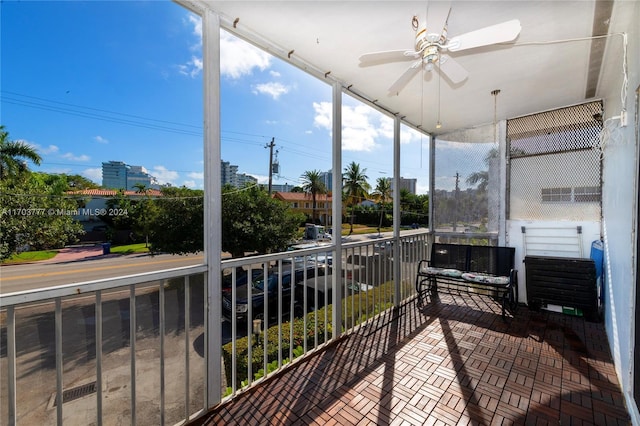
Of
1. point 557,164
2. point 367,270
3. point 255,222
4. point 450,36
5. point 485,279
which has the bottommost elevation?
point 485,279

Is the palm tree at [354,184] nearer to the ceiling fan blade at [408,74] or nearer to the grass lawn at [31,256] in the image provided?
the ceiling fan blade at [408,74]

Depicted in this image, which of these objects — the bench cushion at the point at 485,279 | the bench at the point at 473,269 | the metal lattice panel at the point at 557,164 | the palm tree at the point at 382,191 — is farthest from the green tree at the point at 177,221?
the metal lattice panel at the point at 557,164

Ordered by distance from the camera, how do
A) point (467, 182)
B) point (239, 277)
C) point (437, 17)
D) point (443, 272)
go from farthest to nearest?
point (467, 182) < point (443, 272) < point (239, 277) < point (437, 17)

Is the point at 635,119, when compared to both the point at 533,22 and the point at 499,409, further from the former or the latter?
the point at 499,409

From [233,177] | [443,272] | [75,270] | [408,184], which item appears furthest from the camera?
[408,184]

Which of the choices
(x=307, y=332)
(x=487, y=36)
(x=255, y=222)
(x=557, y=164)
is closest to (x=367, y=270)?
(x=307, y=332)

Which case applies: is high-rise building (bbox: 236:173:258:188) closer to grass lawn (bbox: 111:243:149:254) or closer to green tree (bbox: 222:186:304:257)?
green tree (bbox: 222:186:304:257)

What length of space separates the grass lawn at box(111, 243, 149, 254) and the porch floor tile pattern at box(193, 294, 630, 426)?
3.73ft

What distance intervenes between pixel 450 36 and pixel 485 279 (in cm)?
275

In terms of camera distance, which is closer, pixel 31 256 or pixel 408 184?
pixel 31 256

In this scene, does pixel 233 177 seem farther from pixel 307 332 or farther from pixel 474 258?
pixel 474 258

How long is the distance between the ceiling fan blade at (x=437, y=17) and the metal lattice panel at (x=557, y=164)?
9.86ft

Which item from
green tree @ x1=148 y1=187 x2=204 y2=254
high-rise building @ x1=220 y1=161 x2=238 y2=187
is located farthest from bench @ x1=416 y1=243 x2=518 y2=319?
green tree @ x1=148 y1=187 x2=204 y2=254

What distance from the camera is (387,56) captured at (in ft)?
6.15
